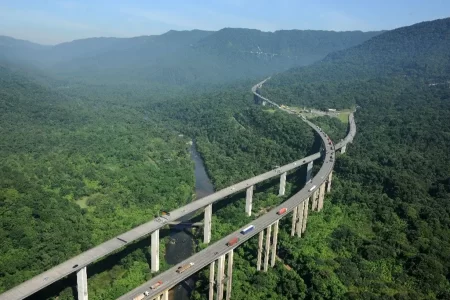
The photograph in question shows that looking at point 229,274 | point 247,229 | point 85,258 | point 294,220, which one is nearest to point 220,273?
point 229,274

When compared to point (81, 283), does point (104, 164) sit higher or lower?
lower

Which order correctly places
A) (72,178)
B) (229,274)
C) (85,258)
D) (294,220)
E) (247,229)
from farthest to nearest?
(72,178), (294,220), (247,229), (229,274), (85,258)

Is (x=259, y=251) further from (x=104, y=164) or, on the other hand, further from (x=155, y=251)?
(x=104, y=164)

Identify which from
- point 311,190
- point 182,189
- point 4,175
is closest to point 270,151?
point 182,189

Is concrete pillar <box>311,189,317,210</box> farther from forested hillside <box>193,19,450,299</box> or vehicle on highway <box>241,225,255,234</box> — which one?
vehicle on highway <box>241,225,255,234</box>

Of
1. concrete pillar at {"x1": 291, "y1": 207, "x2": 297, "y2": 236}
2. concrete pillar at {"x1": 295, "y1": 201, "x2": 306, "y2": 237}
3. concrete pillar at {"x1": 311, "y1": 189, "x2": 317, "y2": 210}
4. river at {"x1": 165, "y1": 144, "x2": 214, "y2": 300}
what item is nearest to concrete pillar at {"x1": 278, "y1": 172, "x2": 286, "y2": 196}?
concrete pillar at {"x1": 311, "y1": 189, "x2": 317, "y2": 210}

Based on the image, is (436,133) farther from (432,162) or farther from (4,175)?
(4,175)

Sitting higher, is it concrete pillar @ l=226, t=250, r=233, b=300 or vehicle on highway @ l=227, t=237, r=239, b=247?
vehicle on highway @ l=227, t=237, r=239, b=247

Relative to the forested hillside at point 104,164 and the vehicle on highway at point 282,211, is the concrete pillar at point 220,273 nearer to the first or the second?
the forested hillside at point 104,164

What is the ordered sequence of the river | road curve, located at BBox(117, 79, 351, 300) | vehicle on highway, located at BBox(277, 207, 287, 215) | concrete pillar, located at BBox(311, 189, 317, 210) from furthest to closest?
1. concrete pillar, located at BBox(311, 189, 317, 210)
2. vehicle on highway, located at BBox(277, 207, 287, 215)
3. the river
4. road curve, located at BBox(117, 79, 351, 300)
